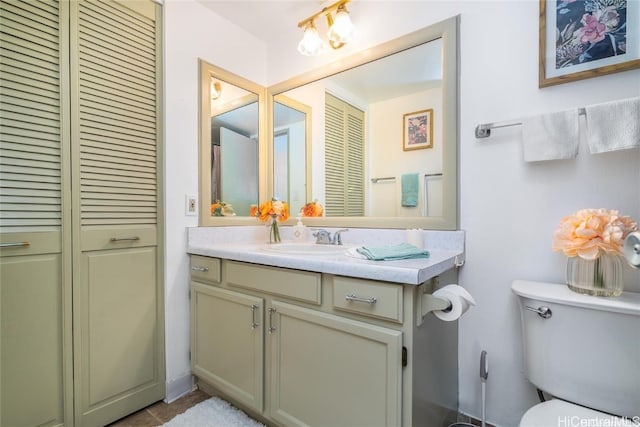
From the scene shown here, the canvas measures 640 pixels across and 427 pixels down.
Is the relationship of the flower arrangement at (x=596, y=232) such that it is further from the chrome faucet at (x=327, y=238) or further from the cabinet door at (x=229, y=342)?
the cabinet door at (x=229, y=342)

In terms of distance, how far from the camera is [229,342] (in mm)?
1454

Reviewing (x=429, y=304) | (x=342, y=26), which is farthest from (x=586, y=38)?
(x=429, y=304)

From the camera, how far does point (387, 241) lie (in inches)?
61.7

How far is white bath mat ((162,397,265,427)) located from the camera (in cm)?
139

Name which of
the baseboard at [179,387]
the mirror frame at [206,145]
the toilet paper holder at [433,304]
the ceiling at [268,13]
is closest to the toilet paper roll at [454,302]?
the toilet paper holder at [433,304]

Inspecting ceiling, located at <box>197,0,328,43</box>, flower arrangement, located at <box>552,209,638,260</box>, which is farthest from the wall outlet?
flower arrangement, located at <box>552,209,638,260</box>

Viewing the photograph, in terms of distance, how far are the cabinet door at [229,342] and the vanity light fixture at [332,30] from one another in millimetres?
1439

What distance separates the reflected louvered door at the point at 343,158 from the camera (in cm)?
170

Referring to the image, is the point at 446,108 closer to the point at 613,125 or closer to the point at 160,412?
the point at 613,125

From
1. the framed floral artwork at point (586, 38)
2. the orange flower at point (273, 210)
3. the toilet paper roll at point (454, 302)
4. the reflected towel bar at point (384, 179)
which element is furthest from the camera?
the orange flower at point (273, 210)

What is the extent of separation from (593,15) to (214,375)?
2.26 m

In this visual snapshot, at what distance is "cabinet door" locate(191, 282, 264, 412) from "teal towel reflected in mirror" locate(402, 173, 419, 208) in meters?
0.88

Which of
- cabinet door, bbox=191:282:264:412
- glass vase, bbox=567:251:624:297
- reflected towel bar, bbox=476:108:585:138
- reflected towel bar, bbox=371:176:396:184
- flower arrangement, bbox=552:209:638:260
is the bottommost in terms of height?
cabinet door, bbox=191:282:264:412

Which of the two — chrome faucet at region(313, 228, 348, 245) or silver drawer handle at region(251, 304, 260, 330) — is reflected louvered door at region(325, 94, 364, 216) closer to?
chrome faucet at region(313, 228, 348, 245)
